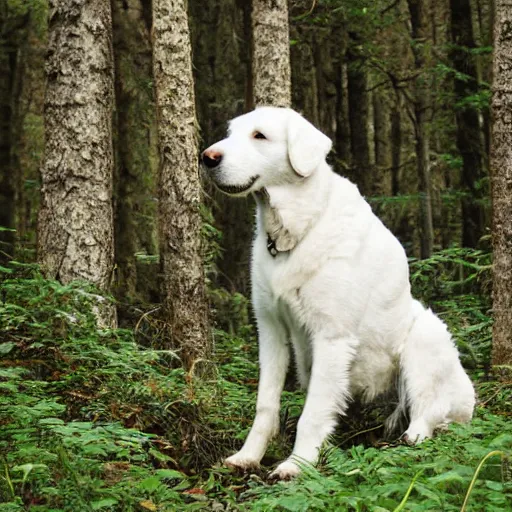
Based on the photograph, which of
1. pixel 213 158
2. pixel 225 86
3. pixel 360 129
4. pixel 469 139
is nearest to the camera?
pixel 213 158

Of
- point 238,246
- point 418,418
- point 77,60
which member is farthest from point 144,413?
point 238,246

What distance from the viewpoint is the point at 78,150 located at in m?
6.97

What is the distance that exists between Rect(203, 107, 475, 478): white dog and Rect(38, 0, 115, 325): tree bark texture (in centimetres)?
221

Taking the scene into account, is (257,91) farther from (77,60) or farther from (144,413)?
(144,413)

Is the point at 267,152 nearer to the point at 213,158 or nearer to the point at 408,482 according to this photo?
the point at 213,158

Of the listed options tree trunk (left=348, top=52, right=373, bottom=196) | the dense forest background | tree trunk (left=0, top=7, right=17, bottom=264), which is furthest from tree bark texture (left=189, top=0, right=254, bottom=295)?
tree trunk (left=0, top=7, right=17, bottom=264)

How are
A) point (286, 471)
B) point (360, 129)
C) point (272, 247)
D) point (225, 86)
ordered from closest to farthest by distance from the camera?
1. point (286, 471)
2. point (272, 247)
3. point (225, 86)
4. point (360, 129)

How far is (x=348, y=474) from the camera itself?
3738mm

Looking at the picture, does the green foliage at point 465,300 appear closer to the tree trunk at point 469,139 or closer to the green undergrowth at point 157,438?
the green undergrowth at point 157,438

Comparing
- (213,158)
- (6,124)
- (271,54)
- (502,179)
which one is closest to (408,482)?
(213,158)

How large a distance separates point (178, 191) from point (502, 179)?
2888mm

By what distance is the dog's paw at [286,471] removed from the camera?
464cm

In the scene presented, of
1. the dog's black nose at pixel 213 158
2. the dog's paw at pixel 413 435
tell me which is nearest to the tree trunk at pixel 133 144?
the dog's black nose at pixel 213 158

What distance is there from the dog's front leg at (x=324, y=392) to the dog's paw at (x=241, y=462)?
0.31m
